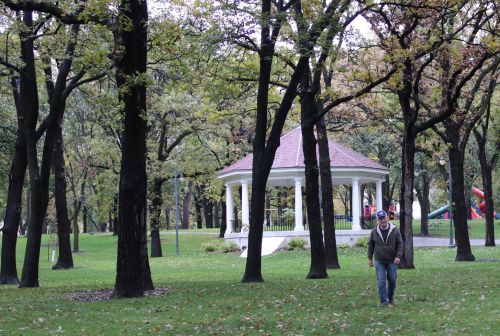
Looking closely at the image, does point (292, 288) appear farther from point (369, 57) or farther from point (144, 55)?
point (369, 57)

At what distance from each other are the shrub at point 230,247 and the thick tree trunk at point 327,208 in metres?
13.9

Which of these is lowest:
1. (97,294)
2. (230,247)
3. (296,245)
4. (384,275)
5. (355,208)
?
(97,294)

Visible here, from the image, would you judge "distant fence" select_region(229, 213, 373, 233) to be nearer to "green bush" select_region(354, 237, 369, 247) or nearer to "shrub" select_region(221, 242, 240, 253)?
"shrub" select_region(221, 242, 240, 253)

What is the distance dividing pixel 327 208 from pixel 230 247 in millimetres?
14380

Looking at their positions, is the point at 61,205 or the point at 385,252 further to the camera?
the point at 61,205

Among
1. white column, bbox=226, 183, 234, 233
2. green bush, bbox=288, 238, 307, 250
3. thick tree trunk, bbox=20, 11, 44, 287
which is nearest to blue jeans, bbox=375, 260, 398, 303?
thick tree trunk, bbox=20, 11, 44, 287

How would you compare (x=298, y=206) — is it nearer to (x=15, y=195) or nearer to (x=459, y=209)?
(x=459, y=209)

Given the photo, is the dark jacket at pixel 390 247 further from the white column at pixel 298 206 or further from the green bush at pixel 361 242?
the white column at pixel 298 206

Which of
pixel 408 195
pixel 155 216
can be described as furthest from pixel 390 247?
pixel 155 216

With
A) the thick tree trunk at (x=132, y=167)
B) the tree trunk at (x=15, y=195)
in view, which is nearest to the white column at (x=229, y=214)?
the tree trunk at (x=15, y=195)

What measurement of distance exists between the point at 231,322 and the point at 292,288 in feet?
17.0

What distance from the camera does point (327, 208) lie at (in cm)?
2280

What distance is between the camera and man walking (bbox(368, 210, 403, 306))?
11.4 metres

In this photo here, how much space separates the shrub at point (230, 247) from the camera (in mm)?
36344
